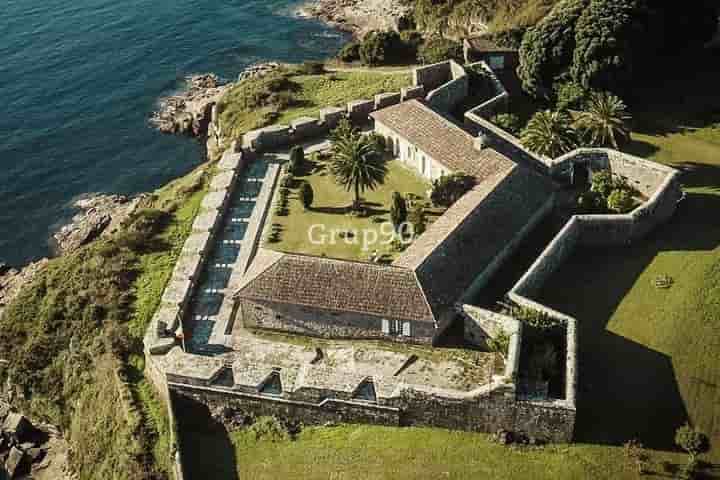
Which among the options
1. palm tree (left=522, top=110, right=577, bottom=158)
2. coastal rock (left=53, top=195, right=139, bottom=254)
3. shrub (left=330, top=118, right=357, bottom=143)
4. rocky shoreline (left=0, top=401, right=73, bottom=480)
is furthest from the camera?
coastal rock (left=53, top=195, right=139, bottom=254)

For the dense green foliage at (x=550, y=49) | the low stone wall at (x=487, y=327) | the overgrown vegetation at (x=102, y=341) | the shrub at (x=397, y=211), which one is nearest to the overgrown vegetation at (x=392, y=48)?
the dense green foliage at (x=550, y=49)

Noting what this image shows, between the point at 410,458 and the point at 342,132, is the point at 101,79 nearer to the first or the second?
the point at 342,132

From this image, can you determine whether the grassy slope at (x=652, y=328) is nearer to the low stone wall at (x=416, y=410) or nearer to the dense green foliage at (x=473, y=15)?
the low stone wall at (x=416, y=410)

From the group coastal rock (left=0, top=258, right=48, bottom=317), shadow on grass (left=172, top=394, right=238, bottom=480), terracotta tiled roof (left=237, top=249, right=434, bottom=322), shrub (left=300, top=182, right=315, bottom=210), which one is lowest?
shadow on grass (left=172, top=394, right=238, bottom=480)

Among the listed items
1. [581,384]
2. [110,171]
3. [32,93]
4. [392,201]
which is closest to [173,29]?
[32,93]

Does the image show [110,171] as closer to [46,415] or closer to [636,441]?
[46,415]

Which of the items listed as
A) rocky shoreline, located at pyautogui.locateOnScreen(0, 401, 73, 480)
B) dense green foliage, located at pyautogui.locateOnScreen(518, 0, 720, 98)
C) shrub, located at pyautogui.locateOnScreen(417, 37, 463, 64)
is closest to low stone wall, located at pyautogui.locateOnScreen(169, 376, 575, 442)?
rocky shoreline, located at pyautogui.locateOnScreen(0, 401, 73, 480)

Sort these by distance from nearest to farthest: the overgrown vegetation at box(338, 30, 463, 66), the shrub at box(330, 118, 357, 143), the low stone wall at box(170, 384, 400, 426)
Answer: the low stone wall at box(170, 384, 400, 426) < the shrub at box(330, 118, 357, 143) < the overgrown vegetation at box(338, 30, 463, 66)

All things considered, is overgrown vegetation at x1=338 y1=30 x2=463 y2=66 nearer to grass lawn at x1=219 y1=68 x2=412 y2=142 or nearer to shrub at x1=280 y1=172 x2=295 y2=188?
grass lawn at x1=219 y1=68 x2=412 y2=142
